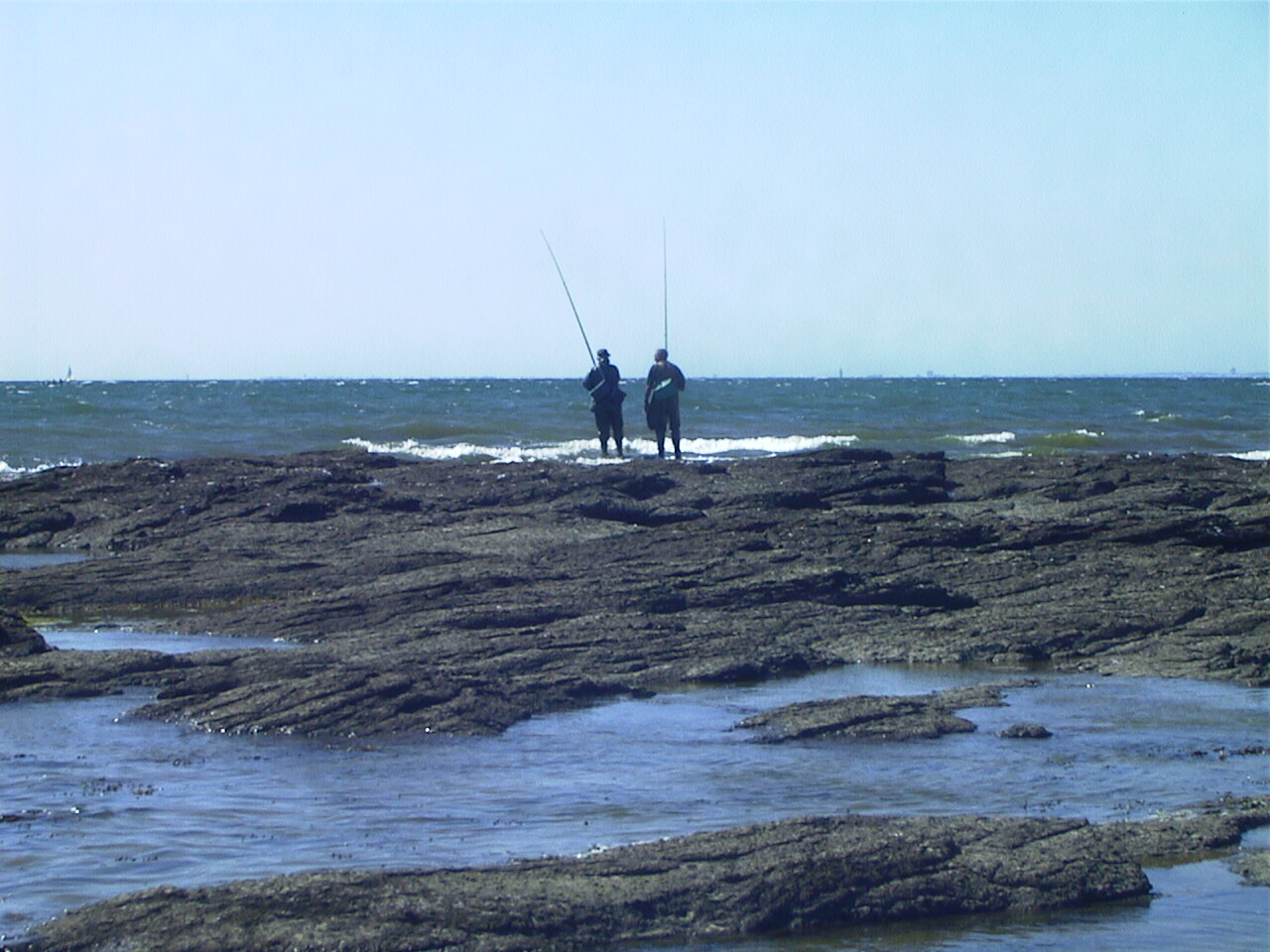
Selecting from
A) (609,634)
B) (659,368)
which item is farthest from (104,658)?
(659,368)

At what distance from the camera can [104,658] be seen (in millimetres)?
7980

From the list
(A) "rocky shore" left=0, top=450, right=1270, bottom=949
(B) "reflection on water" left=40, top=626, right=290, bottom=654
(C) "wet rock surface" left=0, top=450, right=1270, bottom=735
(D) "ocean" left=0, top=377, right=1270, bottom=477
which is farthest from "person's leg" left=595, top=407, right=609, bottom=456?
(B) "reflection on water" left=40, top=626, right=290, bottom=654

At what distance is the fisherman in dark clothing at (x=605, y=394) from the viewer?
63.2 ft

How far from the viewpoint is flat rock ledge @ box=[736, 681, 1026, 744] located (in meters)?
6.62

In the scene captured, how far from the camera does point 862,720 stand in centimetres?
675

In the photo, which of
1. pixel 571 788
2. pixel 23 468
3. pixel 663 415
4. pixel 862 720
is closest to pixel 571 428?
pixel 23 468

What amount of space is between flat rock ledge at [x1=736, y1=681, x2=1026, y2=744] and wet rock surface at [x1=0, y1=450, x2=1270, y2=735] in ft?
3.75

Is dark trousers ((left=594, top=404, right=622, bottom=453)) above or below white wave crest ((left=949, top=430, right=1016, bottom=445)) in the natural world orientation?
above

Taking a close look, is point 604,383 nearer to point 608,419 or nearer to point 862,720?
point 608,419

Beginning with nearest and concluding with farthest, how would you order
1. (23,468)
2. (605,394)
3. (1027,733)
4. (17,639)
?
(1027,733) < (17,639) < (605,394) < (23,468)

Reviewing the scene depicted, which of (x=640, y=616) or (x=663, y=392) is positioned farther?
(x=663, y=392)

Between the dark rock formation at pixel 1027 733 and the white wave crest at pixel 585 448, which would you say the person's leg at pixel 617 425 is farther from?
the dark rock formation at pixel 1027 733

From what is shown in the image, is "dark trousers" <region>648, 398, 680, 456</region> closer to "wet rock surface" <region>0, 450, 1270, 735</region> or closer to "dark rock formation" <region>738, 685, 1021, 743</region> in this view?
"wet rock surface" <region>0, 450, 1270, 735</region>

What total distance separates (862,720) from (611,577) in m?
3.80
